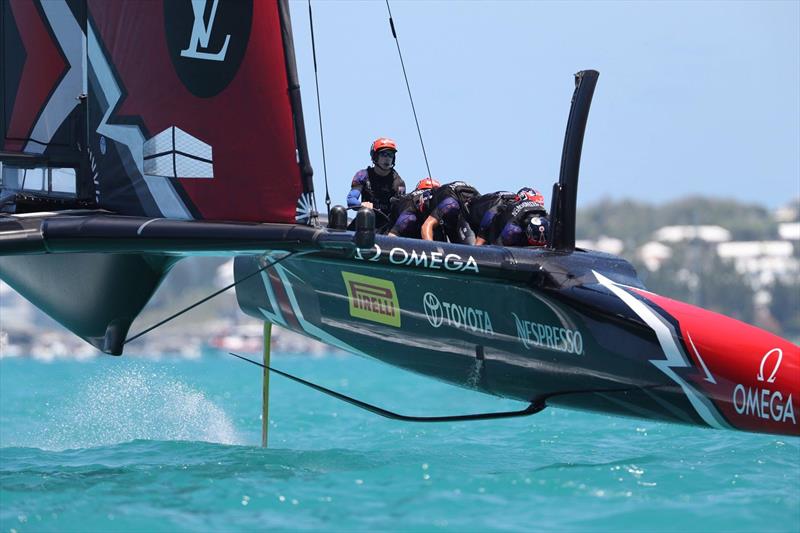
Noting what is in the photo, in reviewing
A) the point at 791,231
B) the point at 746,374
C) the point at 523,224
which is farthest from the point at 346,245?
the point at 791,231

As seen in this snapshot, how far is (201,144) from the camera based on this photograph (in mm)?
6199

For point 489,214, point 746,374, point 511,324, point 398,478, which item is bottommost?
point 398,478

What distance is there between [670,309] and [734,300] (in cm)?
5990

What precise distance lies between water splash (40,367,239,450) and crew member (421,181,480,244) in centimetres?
194

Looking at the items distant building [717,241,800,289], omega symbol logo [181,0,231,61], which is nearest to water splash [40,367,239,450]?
omega symbol logo [181,0,231,61]

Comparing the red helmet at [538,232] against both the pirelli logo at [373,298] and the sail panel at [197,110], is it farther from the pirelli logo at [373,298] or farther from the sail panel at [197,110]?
the sail panel at [197,110]

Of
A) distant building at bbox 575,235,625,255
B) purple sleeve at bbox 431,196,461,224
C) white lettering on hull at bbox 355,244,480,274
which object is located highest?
purple sleeve at bbox 431,196,461,224

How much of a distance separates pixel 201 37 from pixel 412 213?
1.63m

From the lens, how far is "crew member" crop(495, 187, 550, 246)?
6543 mm

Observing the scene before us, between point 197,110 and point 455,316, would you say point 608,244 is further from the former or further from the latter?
point 197,110

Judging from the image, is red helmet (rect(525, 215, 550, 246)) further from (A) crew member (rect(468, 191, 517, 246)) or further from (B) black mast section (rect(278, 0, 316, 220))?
(B) black mast section (rect(278, 0, 316, 220))

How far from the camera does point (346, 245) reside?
5.68 meters

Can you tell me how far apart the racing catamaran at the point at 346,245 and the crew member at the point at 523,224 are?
26 cm

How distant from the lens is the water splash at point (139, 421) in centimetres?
768
